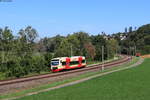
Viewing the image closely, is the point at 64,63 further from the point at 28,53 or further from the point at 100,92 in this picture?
the point at 100,92

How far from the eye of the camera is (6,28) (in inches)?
2368

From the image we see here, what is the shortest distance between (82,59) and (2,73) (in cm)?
2165

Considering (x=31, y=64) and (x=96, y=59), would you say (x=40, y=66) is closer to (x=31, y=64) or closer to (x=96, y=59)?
(x=31, y=64)

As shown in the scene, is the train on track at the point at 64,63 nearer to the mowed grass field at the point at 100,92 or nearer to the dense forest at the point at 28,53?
the dense forest at the point at 28,53

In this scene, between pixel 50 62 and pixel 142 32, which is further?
pixel 142 32

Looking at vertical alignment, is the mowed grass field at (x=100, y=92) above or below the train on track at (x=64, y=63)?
below

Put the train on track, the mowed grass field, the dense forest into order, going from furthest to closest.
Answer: the train on track
the dense forest
the mowed grass field

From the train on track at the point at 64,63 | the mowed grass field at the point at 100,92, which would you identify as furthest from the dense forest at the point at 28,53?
the mowed grass field at the point at 100,92

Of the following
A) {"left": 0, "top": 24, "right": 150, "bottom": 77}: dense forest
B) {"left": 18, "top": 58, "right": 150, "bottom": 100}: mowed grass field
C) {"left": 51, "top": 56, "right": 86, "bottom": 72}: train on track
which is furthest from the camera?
{"left": 51, "top": 56, "right": 86, "bottom": 72}: train on track

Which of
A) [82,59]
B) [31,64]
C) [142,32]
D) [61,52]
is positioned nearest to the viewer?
[31,64]

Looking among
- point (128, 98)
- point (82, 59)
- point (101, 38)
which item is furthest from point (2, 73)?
point (101, 38)

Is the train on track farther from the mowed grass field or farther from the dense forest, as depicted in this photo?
the mowed grass field

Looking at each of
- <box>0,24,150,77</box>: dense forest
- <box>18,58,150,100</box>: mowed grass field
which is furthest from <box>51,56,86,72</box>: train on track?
<box>18,58,150,100</box>: mowed grass field

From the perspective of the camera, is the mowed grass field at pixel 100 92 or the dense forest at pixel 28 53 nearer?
the mowed grass field at pixel 100 92
